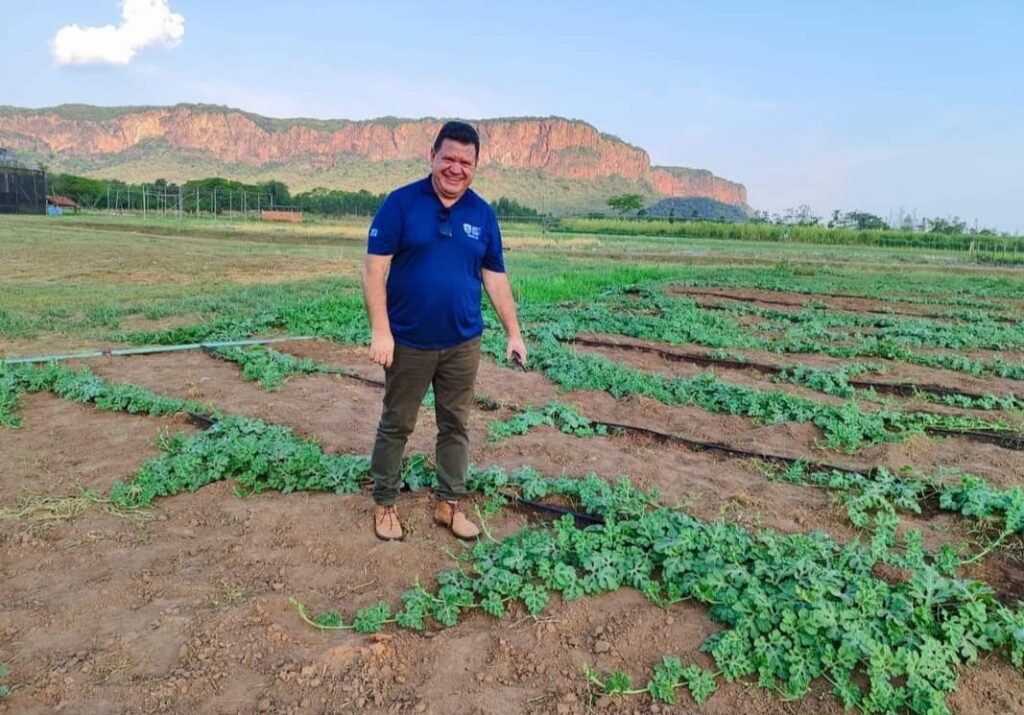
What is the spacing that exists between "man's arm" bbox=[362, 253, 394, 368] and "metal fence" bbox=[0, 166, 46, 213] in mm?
55668

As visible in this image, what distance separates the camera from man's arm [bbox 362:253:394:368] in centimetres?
301

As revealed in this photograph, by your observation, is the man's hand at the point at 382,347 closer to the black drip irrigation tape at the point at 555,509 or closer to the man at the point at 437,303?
the man at the point at 437,303

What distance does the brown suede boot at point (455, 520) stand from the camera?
11.1ft

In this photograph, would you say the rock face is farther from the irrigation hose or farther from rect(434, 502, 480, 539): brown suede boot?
rect(434, 502, 480, 539): brown suede boot

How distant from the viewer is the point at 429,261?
10.1 feet

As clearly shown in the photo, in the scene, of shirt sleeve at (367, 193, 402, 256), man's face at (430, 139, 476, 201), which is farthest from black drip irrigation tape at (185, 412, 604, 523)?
man's face at (430, 139, 476, 201)

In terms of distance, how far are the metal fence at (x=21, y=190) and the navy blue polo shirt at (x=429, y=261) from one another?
55.7m

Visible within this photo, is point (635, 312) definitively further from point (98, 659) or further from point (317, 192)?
point (317, 192)

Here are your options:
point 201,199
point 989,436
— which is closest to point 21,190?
→ point 201,199

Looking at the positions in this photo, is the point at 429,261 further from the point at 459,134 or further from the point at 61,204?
the point at 61,204

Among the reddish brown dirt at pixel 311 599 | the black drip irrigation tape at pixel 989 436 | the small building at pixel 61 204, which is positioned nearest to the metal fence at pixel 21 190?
the small building at pixel 61 204

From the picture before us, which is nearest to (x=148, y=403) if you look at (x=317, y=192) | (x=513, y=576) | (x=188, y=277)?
(x=513, y=576)

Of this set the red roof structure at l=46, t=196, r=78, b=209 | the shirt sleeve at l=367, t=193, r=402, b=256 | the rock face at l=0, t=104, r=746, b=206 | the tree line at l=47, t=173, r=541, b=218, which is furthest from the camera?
the rock face at l=0, t=104, r=746, b=206

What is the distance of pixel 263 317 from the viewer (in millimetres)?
9789
